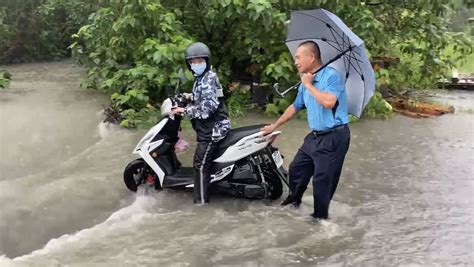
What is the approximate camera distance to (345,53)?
5.04 m

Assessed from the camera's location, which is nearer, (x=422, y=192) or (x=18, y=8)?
(x=422, y=192)

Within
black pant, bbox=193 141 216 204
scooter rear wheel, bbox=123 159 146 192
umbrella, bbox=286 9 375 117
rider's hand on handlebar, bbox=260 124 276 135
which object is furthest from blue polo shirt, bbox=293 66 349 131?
scooter rear wheel, bbox=123 159 146 192

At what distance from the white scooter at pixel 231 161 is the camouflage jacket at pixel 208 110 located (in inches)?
4.2

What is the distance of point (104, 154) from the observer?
693 centimetres

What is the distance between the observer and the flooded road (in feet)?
14.9

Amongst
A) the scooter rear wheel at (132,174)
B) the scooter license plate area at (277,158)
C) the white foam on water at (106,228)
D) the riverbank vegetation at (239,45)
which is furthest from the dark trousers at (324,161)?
the riverbank vegetation at (239,45)

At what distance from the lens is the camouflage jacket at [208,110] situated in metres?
5.31

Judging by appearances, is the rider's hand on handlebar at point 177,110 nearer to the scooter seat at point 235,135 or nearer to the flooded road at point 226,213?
the scooter seat at point 235,135

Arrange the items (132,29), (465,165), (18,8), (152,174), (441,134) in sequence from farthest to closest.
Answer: (18,8)
(132,29)
(441,134)
(465,165)
(152,174)

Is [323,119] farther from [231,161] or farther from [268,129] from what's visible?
[231,161]

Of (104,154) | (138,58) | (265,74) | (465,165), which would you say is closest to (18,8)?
(138,58)

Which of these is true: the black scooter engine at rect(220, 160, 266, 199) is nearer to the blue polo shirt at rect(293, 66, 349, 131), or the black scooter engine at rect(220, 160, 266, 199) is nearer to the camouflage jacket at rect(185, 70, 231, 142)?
the camouflage jacket at rect(185, 70, 231, 142)

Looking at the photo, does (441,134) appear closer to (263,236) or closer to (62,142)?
(263,236)

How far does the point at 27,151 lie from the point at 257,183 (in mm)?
2955
